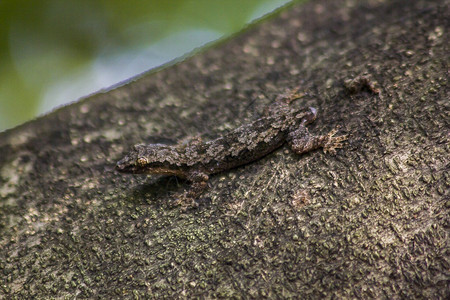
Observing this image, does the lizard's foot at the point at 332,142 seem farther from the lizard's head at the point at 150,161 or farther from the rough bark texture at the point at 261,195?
the lizard's head at the point at 150,161

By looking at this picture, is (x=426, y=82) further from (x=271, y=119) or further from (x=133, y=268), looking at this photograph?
(x=133, y=268)

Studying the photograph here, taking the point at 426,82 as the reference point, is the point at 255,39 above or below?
above

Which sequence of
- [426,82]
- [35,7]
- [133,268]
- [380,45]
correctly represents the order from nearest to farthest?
1. [133,268]
2. [426,82]
3. [380,45]
4. [35,7]

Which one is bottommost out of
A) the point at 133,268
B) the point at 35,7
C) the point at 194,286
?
the point at 194,286

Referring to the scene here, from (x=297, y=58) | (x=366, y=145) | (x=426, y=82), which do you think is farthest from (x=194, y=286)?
(x=297, y=58)

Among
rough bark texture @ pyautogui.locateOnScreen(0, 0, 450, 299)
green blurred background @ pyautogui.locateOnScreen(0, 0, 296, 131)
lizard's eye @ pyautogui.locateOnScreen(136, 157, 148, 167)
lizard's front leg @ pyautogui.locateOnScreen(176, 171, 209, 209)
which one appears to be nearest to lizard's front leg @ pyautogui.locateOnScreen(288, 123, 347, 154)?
rough bark texture @ pyautogui.locateOnScreen(0, 0, 450, 299)

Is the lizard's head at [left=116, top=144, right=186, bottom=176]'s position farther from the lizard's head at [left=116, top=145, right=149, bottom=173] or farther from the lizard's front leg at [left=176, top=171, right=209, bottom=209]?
the lizard's front leg at [left=176, top=171, right=209, bottom=209]

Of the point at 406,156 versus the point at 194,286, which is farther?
the point at 406,156

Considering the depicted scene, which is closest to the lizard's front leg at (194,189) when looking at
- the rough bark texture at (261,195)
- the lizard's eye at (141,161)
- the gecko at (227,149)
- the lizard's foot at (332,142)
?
the gecko at (227,149)
